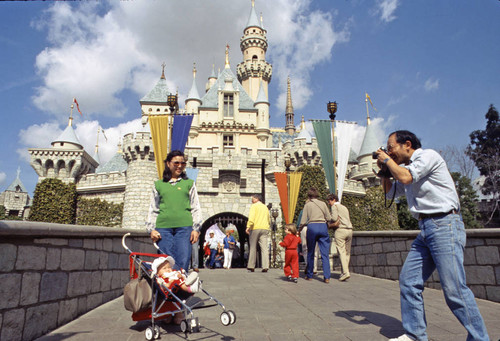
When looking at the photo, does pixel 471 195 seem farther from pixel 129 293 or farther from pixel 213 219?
pixel 129 293

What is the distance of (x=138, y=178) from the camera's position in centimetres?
1906

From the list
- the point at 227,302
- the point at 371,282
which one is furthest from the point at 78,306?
the point at 371,282

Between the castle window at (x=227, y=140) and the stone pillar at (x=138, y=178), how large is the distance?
23.7ft

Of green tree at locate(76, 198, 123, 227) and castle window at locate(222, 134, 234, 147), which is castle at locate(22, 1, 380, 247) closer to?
castle window at locate(222, 134, 234, 147)

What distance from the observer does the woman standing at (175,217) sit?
3.59 m

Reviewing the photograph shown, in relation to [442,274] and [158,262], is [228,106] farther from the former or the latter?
[442,274]

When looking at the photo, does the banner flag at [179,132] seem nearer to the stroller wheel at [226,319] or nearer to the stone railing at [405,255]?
the stone railing at [405,255]

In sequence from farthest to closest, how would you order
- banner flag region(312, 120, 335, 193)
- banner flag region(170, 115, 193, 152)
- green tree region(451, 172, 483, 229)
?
green tree region(451, 172, 483, 229) → banner flag region(312, 120, 335, 193) → banner flag region(170, 115, 193, 152)

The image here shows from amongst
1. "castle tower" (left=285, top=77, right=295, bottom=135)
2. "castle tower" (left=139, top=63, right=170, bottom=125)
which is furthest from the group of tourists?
"castle tower" (left=285, top=77, right=295, bottom=135)

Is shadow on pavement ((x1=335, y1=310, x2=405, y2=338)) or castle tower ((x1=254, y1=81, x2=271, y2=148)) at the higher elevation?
castle tower ((x1=254, y1=81, x2=271, y2=148))

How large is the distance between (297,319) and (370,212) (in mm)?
18434

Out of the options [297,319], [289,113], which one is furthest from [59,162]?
[289,113]

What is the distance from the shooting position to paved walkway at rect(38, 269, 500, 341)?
2.89 meters

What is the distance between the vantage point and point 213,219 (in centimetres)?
1842
